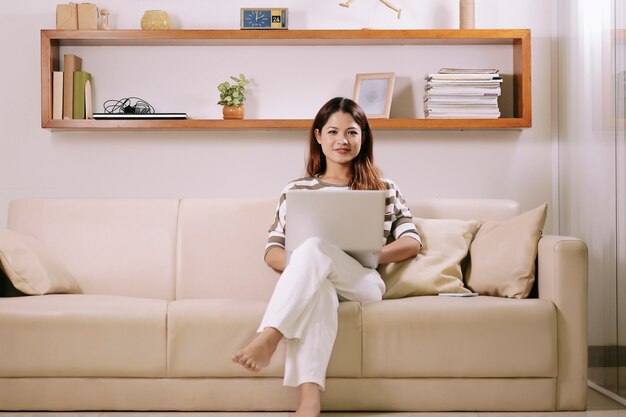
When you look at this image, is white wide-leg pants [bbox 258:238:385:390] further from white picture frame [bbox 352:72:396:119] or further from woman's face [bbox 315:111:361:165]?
white picture frame [bbox 352:72:396:119]

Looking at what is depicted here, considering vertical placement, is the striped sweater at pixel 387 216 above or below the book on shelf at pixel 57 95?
below

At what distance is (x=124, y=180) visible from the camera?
3.74 meters

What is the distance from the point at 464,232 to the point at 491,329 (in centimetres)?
64

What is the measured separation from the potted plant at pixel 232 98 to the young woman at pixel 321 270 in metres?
0.53

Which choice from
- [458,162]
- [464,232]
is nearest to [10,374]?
[464,232]

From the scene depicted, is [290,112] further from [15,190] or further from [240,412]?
[240,412]

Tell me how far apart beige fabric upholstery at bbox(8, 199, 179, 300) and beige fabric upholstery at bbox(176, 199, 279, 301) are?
0.21ft

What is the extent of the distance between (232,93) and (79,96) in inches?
28.5

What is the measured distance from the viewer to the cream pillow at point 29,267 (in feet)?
9.39

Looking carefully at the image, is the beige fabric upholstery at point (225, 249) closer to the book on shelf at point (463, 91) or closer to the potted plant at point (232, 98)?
the potted plant at point (232, 98)

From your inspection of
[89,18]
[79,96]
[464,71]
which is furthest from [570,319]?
[89,18]

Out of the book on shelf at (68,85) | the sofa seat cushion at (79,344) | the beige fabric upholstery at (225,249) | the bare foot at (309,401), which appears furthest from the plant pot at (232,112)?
the bare foot at (309,401)

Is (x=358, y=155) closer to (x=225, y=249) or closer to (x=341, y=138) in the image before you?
(x=341, y=138)

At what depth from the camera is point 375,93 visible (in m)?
3.66
